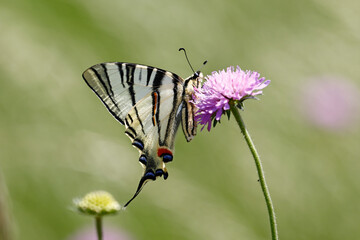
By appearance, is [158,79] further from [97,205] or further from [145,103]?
[97,205]

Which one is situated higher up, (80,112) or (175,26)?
(175,26)

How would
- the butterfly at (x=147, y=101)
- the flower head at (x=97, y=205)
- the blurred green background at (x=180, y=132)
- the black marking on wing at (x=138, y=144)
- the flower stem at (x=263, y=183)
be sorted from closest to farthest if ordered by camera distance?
the flower stem at (x=263, y=183) → the flower head at (x=97, y=205) → the butterfly at (x=147, y=101) → the black marking on wing at (x=138, y=144) → the blurred green background at (x=180, y=132)

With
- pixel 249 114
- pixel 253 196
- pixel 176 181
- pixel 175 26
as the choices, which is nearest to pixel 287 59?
pixel 249 114

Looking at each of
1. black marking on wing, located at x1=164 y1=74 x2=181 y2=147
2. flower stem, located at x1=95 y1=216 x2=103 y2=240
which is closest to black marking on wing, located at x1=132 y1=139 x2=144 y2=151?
black marking on wing, located at x1=164 y1=74 x2=181 y2=147

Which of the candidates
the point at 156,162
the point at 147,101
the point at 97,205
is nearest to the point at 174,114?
the point at 147,101

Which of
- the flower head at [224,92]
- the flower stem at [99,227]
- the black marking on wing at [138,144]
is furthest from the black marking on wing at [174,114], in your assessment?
the flower stem at [99,227]

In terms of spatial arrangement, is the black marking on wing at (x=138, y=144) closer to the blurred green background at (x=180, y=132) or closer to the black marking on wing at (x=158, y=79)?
the black marking on wing at (x=158, y=79)

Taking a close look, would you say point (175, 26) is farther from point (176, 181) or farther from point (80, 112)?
point (176, 181)

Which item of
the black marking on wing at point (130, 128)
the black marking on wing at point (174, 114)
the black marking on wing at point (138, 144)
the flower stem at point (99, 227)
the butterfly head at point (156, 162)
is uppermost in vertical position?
the black marking on wing at point (174, 114)
